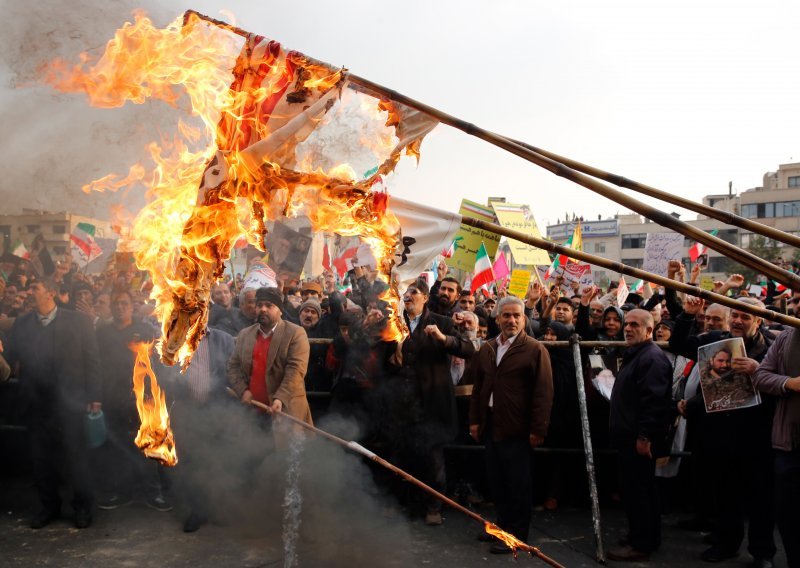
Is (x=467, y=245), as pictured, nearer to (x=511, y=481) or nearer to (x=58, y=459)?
(x=511, y=481)

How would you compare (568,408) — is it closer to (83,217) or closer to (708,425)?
(708,425)

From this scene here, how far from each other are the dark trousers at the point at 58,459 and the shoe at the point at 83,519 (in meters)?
0.03

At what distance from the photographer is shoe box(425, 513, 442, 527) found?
6.32 metres

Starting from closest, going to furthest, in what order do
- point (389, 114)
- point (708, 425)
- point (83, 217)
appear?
point (389, 114) → point (83, 217) → point (708, 425)

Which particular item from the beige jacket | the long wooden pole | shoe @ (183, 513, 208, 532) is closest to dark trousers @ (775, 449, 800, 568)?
the long wooden pole

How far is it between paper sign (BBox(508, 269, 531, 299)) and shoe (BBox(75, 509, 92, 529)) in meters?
6.89

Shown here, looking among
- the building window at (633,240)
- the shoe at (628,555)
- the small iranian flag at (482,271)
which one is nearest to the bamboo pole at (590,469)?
the shoe at (628,555)

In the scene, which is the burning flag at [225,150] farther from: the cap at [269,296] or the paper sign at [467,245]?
the paper sign at [467,245]

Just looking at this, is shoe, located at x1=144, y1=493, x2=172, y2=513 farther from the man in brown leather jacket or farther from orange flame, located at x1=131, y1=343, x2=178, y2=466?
the man in brown leather jacket

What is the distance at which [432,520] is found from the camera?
249 inches

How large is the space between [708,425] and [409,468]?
2640 mm

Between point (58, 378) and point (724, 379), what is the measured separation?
573cm

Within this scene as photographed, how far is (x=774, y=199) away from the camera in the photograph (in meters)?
66.9

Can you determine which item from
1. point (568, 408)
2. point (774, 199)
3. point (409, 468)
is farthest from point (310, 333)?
point (774, 199)
